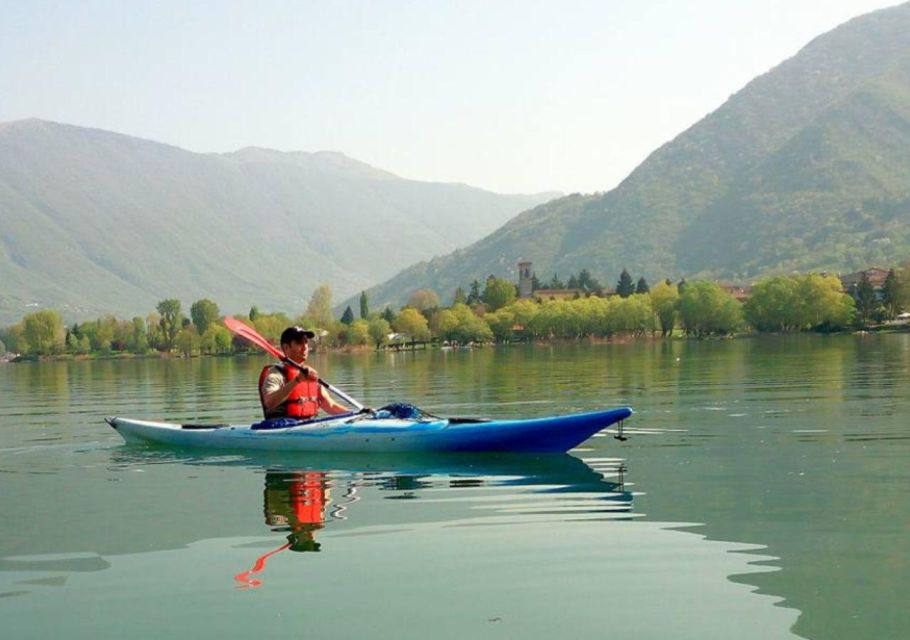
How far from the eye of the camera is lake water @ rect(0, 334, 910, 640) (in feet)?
31.8

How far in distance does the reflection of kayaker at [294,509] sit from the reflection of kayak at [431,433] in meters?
1.07

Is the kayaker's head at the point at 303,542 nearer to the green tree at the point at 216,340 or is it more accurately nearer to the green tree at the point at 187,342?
the green tree at the point at 216,340

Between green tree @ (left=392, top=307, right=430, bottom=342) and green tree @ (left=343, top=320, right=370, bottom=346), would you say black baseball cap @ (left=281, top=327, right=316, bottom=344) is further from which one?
green tree @ (left=392, top=307, right=430, bottom=342)

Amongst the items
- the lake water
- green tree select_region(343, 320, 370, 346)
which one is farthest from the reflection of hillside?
green tree select_region(343, 320, 370, 346)

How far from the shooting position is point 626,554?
11703 millimetres

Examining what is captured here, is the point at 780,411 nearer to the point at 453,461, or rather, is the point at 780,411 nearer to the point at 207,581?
Result: the point at 453,461

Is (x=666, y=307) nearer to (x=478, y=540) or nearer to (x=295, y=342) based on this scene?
(x=295, y=342)

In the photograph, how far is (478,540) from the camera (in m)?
12.7

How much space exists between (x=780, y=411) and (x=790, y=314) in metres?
120

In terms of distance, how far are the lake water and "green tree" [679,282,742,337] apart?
127 metres

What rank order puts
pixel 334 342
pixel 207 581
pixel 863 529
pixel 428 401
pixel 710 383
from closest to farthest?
pixel 207 581 → pixel 863 529 → pixel 428 401 → pixel 710 383 → pixel 334 342

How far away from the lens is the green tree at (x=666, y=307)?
156m

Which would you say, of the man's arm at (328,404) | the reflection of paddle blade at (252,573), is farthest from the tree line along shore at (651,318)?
the reflection of paddle blade at (252,573)

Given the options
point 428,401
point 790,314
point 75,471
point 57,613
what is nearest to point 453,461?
point 75,471
